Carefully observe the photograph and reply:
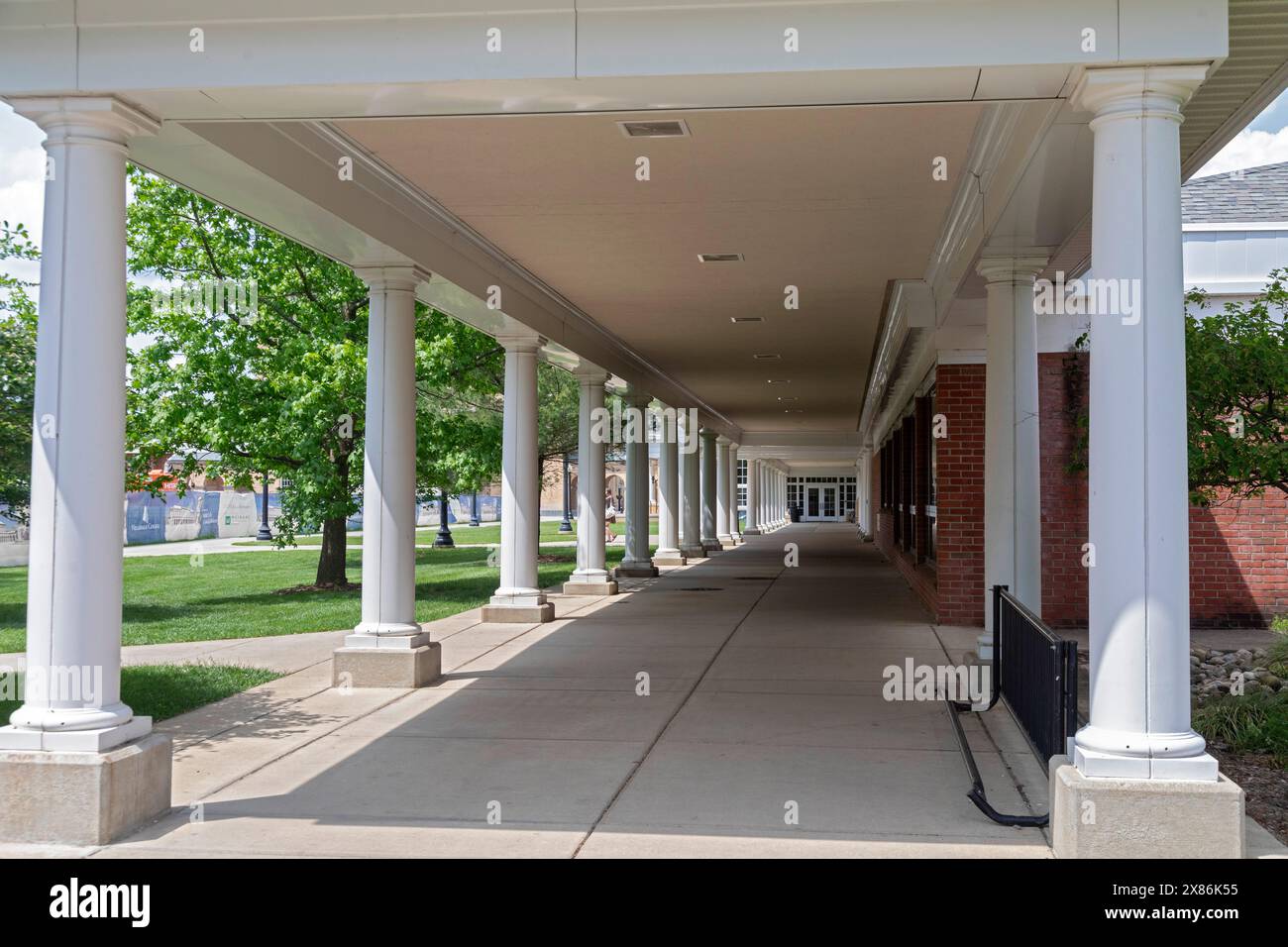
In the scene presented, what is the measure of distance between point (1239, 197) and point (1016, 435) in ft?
25.2

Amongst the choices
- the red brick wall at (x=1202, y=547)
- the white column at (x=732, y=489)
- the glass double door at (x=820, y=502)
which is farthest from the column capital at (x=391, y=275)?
the glass double door at (x=820, y=502)

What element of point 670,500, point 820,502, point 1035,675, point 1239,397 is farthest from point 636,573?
point 820,502

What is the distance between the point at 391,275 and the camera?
9.67 metres

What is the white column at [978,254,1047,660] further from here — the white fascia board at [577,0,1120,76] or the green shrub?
the white fascia board at [577,0,1120,76]

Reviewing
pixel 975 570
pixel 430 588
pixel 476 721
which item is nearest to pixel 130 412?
pixel 430 588

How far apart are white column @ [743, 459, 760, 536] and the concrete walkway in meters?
34.1

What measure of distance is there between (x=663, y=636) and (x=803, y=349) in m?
6.11

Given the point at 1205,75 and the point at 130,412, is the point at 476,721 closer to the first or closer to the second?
the point at 1205,75

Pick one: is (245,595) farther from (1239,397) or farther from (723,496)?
(723,496)

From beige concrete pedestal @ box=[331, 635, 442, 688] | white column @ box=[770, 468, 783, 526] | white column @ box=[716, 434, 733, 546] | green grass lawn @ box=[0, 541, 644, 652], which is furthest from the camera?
white column @ box=[770, 468, 783, 526]

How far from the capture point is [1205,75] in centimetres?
509

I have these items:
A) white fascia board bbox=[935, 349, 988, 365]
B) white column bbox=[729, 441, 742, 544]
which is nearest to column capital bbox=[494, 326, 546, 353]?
white fascia board bbox=[935, 349, 988, 365]

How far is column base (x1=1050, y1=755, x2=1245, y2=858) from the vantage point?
485cm

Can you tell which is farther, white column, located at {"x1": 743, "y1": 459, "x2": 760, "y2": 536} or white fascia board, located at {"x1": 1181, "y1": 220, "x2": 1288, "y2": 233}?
white column, located at {"x1": 743, "y1": 459, "x2": 760, "y2": 536}
